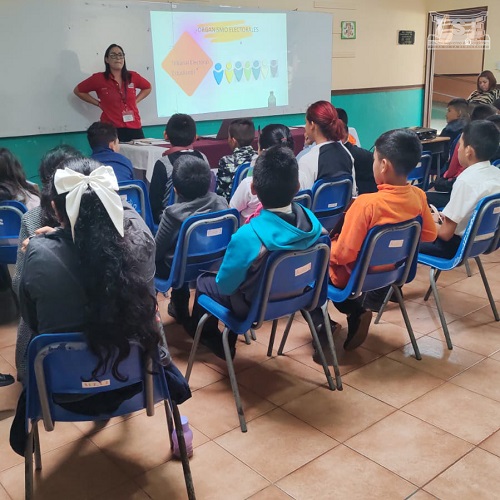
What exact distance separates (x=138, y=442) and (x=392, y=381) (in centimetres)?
111

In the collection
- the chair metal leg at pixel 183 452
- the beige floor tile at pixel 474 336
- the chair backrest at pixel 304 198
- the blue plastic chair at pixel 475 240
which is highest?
the chair backrest at pixel 304 198

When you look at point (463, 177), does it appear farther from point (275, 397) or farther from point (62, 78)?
point (62, 78)

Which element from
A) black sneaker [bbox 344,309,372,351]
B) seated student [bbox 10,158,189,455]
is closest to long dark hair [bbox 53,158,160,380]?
seated student [bbox 10,158,189,455]

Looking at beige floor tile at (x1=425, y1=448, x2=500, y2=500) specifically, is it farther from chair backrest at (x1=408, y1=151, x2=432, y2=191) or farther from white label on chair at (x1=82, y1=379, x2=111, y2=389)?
chair backrest at (x1=408, y1=151, x2=432, y2=191)

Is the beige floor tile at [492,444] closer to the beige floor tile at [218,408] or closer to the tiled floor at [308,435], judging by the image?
the tiled floor at [308,435]

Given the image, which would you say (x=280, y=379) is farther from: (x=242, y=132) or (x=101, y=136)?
(x=101, y=136)

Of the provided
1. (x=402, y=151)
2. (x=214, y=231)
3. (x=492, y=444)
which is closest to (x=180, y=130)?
(x=214, y=231)

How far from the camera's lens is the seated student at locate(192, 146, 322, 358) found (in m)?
2.05

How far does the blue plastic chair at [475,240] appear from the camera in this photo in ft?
8.62

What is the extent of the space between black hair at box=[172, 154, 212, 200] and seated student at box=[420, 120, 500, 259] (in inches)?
47.5

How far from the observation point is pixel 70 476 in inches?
74.2

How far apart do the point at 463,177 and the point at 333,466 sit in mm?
1714

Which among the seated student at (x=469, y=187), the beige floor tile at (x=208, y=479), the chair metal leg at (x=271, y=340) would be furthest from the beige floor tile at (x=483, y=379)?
the beige floor tile at (x=208, y=479)

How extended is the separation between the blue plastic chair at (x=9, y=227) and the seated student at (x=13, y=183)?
13 cm
